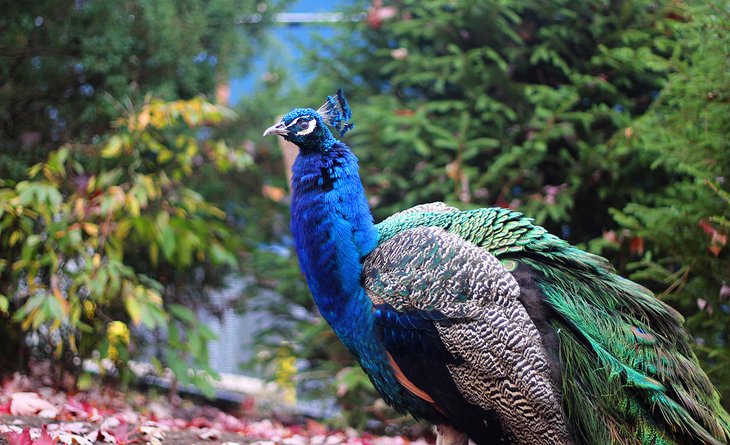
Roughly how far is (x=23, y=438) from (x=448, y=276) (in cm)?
138

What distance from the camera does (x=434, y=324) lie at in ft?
8.52

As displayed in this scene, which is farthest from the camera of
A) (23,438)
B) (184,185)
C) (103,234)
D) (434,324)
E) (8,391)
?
(184,185)

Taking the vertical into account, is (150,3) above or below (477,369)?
above

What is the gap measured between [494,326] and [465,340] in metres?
0.10

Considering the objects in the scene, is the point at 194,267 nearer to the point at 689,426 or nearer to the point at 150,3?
the point at 150,3

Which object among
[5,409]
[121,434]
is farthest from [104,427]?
[5,409]

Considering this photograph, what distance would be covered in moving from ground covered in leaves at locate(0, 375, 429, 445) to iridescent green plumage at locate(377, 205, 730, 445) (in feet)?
4.10

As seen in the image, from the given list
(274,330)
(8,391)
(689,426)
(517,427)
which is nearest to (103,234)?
(8,391)

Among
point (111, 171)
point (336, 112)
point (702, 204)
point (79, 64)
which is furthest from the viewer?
point (79, 64)

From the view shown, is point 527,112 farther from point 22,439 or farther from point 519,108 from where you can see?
point 22,439

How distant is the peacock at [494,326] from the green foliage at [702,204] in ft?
2.88

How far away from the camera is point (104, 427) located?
3.08 meters

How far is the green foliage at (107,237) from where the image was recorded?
4.12 m

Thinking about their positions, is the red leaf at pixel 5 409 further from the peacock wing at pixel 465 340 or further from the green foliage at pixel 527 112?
the green foliage at pixel 527 112
